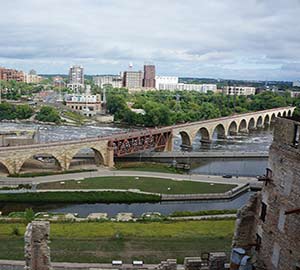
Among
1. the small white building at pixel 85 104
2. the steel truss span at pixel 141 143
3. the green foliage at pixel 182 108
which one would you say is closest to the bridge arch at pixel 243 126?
the green foliage at pixel 182 108

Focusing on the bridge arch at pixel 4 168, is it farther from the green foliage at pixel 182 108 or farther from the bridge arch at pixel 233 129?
the bridge arch at pixel 233 129

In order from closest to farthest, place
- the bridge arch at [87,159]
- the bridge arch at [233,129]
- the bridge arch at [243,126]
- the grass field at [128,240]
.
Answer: the grass field at [128,240] < the bridge arch at [87,159] < the bridge arch at [233,129] < the bridge arch at [243,126]

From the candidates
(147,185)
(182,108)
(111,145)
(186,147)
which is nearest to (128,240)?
A: (147,185)

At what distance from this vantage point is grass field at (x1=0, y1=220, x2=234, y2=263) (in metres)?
28.0

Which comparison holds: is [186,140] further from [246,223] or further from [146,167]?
[246,223]

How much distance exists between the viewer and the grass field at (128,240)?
28.0 meters

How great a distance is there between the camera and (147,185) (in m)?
52.0

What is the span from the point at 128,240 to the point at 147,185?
20.9 metres

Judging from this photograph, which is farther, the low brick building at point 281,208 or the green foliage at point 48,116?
the green foliage at point 48,116

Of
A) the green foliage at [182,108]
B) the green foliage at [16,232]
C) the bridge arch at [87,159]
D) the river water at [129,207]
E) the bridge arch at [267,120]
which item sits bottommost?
the river water at [129,207]

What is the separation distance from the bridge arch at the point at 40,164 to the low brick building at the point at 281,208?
49.7 meters

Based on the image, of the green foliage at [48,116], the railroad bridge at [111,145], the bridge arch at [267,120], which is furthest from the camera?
the bridge arch at [267,120]

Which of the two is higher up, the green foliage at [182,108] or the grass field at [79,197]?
the green foliage at [182,108]

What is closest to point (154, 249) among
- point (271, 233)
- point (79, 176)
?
point (271, 233)
